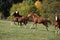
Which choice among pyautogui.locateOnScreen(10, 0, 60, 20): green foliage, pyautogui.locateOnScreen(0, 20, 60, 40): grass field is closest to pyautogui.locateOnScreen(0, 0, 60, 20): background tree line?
pyautogui.locateOnScreen(10, 0, 60, 20): green foliage

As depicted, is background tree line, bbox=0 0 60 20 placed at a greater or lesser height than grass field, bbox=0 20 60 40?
greater

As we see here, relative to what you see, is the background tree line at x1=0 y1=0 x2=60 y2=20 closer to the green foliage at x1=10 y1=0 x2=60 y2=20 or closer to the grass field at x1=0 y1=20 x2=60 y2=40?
the green foliage at x1=10 y1=0 x2=60 y2=20

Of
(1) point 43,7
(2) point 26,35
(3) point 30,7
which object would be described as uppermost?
(1) point 43,7

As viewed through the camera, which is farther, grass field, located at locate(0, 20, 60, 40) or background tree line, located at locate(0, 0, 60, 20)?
background tree line, located at locate(0, 0, 60, 20)

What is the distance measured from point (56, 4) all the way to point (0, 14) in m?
10.5

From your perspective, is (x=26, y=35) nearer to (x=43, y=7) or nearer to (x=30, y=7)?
(x=43, y=7)

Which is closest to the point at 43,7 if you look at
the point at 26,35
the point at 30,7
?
the point at 30,7

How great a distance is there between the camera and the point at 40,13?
3300cm

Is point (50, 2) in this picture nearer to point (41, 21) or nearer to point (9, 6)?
point (9, 6)

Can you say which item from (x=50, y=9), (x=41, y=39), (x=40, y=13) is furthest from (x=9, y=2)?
(x=41, y=39)

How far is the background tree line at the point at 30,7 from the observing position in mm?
29625

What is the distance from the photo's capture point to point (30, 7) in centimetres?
3528

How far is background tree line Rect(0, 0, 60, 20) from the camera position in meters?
29.6

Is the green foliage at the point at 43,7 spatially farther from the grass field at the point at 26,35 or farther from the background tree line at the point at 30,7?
the grass field at the point at 26,35
